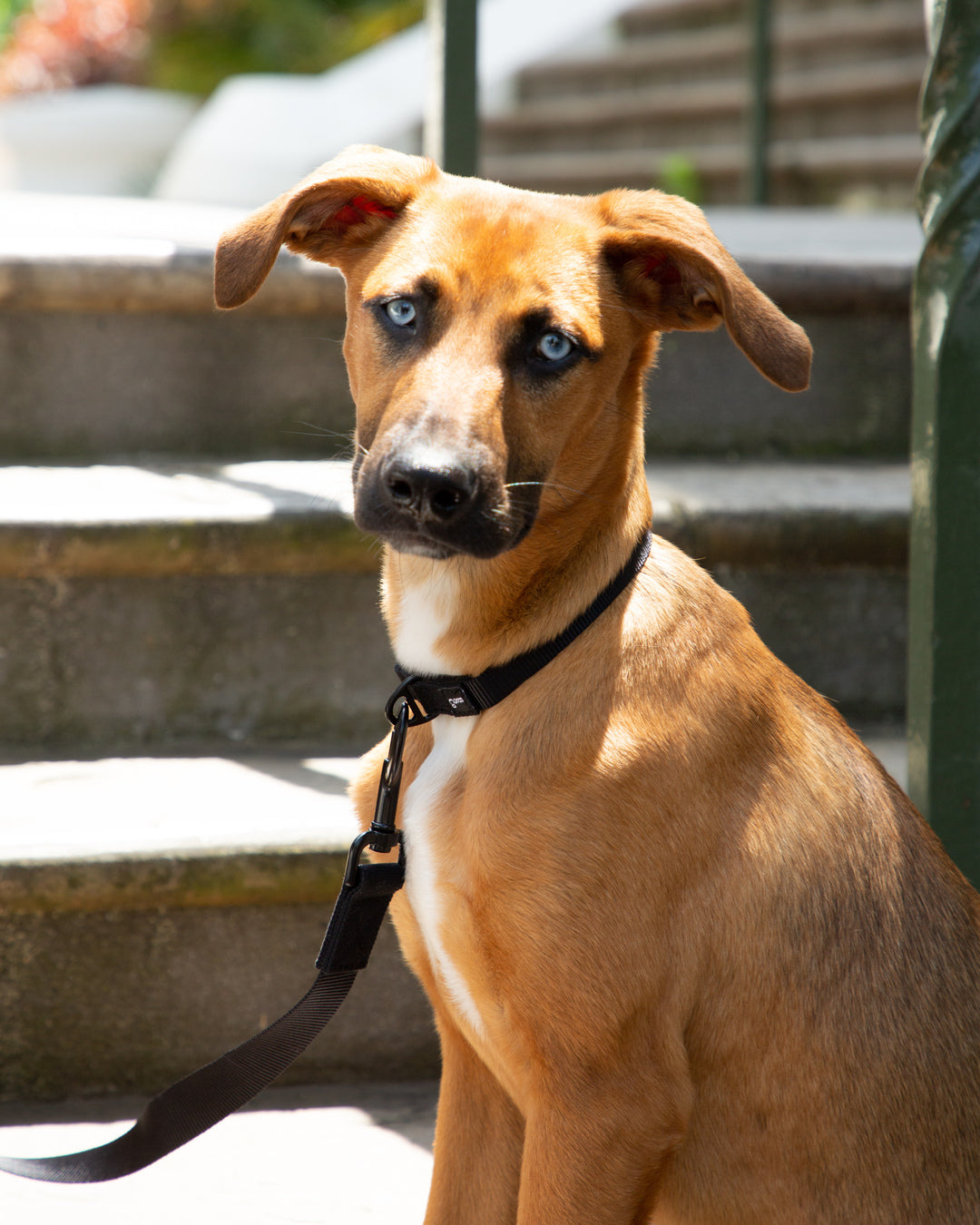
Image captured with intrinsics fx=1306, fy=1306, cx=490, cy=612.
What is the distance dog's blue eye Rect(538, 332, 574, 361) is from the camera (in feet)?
5.17

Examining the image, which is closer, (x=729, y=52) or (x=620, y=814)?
(x=620, y=814)

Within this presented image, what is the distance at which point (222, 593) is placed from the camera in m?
2.43

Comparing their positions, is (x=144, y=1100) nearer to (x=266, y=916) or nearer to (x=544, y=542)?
(x=266, y=916)

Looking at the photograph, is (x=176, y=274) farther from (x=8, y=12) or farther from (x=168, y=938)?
(x=8, y=12)

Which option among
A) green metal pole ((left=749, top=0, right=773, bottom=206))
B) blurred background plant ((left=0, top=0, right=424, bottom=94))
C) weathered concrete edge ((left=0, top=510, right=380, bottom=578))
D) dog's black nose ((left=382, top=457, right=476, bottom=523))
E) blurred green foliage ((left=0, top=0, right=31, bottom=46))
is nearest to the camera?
dog's black nose ((left=382, top=457, right=476, bottom=523))

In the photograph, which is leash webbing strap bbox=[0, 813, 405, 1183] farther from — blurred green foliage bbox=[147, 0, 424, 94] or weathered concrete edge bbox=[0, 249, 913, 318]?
blurred green foliage bbox=[147, 0, 424, 94]

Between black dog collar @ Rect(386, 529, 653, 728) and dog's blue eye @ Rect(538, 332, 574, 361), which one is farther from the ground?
dog's blue eye @ Rect(538, 332, 574, 361)

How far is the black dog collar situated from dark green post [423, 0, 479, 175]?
1748 millimetres

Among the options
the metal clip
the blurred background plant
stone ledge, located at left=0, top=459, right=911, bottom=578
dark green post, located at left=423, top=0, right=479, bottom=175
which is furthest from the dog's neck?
the blurred background plant

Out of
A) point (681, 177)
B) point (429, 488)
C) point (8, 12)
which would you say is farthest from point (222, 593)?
point (8, 12)

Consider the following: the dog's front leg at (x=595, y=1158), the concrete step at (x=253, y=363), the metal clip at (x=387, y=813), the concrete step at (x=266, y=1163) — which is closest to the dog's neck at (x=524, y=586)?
the metal clip at (x=387, y=813)

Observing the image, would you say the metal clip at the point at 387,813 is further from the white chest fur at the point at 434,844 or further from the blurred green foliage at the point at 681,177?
the blurred green foliage at the point at 681,177

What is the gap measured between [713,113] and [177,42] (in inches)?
207

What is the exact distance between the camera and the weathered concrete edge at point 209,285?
8.34 feet
